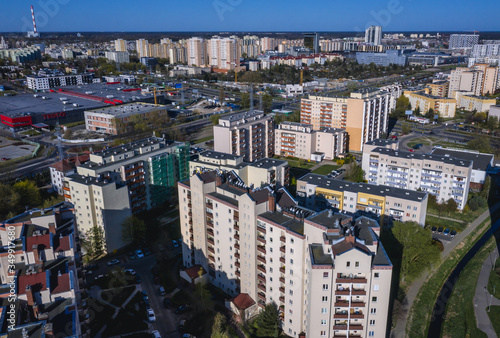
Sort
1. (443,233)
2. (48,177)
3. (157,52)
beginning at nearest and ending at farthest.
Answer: (443,233) → (48,177) → (157,52)

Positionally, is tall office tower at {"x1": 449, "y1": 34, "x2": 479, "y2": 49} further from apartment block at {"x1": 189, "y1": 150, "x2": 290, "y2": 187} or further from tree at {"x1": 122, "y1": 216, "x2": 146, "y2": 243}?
tree at {"x1": 122, "y1": 216, "x2": 146, "y2": 243}

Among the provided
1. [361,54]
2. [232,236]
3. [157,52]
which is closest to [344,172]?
[232,236]

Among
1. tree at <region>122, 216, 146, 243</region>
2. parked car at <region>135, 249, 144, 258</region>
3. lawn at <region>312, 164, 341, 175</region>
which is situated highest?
tree at <region>122, 216, 146, 243</region>

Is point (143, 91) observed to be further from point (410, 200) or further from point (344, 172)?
point (410, 200)

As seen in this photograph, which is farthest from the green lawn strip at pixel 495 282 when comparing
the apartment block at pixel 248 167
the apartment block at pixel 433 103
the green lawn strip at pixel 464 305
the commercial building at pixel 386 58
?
the commercial building at pixel 386 58

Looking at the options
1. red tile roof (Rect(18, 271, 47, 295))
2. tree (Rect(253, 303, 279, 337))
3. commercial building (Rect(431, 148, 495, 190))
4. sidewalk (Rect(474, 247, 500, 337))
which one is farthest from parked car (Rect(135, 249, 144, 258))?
commercial building (Rect(431, 148, 495, 190))
